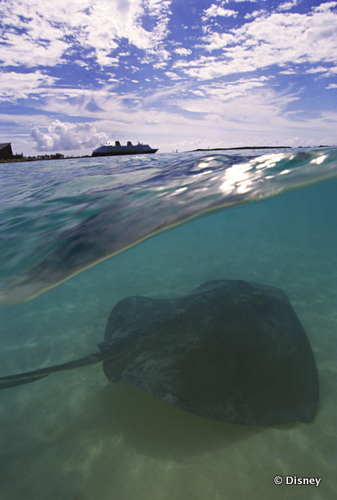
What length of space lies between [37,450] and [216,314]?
3.62 meters

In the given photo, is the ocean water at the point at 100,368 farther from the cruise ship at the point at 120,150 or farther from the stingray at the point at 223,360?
the cruise ship at the point at 120,150

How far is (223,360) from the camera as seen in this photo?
11.8 ft

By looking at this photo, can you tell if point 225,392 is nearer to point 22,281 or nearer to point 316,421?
point 316,421

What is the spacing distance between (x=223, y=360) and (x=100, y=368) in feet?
11.3

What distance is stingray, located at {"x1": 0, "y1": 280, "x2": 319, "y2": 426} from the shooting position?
10.4 ft

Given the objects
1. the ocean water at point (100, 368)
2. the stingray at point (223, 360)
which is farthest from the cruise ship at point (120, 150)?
the stingray at point (223, 360)

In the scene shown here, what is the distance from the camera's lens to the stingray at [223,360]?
3182 millimetres

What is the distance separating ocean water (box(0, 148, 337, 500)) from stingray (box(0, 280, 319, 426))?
62 centimetres

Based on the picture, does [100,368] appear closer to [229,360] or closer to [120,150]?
[229,360]

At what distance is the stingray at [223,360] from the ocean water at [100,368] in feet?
2.03

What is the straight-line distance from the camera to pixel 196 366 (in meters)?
3.58

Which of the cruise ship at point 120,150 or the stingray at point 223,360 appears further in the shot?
the cruise ship at point 120,150

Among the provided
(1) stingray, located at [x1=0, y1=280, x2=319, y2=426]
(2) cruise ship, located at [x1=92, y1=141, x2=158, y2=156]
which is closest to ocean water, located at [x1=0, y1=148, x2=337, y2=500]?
(1) stingray, located at [x1=0, y1=280, x2=319, y2=426]

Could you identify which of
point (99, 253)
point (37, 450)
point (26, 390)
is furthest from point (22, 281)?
point (37, 450)
